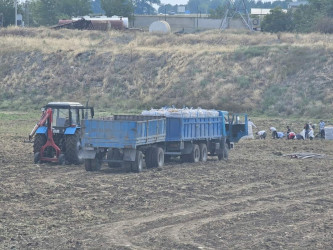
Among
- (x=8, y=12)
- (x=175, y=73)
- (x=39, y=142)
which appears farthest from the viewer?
(x=8, y=12)

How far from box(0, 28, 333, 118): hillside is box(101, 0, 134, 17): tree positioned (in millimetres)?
28753

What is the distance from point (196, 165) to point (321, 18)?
5715 cm

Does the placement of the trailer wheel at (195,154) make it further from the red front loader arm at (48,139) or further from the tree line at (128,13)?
the tree line at (128,13)

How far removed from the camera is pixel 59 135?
2539 centimetres

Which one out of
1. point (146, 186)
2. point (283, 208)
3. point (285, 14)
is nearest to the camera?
point (283, 208)

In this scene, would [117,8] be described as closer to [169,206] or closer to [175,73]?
[175,73]

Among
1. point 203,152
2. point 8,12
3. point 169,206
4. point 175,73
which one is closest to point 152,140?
point 203,152

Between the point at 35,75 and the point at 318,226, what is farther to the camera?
the point at 35,75

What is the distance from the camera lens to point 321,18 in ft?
263

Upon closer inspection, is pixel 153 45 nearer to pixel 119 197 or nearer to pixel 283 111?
pixel 283 111

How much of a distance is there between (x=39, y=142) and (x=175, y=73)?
1371 inches

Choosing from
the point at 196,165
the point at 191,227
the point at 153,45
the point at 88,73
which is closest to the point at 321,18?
the point at 153,45

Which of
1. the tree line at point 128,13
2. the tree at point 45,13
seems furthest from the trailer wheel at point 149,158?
the tree at point 45,13

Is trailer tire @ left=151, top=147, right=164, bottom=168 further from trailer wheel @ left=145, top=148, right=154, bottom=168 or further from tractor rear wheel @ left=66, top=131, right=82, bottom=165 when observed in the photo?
tractor rear wheel @ left=66, top=131, right=82, bottom=165
